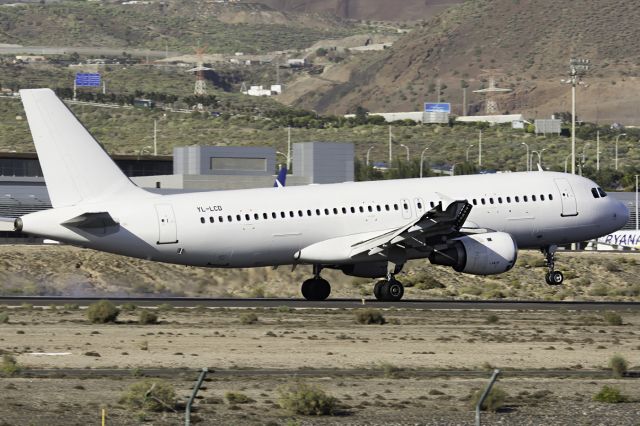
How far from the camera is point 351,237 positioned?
53.1 m

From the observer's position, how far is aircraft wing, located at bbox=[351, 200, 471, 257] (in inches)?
2008

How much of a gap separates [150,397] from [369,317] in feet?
61.2

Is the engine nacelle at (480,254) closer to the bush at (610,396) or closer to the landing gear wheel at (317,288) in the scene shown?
the landing gear wheel at (317,288)

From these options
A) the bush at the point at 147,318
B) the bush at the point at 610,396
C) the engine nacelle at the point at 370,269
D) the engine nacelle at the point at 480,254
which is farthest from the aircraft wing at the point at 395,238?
the bush at the point at 610,396

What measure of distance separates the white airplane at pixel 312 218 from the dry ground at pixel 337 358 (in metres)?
2.90

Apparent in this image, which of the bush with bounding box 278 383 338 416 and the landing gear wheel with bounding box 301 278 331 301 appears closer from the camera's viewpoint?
the bush with bounding box 278 383 338 416

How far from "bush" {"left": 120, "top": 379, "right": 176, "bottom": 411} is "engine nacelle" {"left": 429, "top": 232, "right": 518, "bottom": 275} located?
86.5ft

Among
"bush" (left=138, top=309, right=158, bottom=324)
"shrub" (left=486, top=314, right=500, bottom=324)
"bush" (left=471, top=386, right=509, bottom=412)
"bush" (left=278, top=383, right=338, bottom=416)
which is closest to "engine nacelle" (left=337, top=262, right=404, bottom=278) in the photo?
"shrub" (left=486, top=314, right=500, bottom=324)

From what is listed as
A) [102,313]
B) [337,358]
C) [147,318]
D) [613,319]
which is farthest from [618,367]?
[102,313]

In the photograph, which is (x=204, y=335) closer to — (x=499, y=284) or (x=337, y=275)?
(x=337, y=275)

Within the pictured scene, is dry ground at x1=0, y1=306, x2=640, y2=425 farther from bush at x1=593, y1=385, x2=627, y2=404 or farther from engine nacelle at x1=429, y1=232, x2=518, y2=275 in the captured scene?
engine nacelle at x1=429, y1=232, x2=518, y2=275

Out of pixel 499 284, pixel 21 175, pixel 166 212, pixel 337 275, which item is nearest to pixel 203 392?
pixel 166 212

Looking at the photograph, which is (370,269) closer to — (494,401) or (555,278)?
(555,278)

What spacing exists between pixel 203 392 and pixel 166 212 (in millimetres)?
21375
